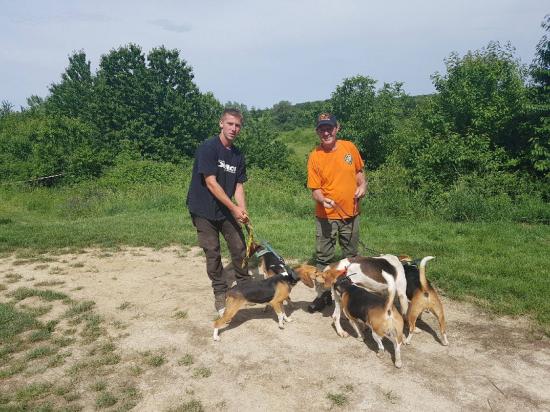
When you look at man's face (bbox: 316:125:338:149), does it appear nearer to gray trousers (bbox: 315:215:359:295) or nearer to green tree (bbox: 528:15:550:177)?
gray trousers (bbox: 315:215:359:295)

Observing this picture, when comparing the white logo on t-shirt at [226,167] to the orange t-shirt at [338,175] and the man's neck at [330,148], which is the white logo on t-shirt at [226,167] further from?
the man's neck at [330,148]

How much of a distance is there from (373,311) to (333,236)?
1435mm

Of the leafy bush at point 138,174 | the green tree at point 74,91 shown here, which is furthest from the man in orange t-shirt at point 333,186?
the green tree at point 74,91

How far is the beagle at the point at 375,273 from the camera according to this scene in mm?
4664

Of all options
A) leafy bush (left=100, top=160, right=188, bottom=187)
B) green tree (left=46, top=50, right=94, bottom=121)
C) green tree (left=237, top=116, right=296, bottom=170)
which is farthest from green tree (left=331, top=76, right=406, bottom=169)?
green tree (left=46, top=50, right=94, bottom=121)

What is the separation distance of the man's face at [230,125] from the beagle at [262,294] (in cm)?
183

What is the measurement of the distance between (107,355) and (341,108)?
27283 millimetres

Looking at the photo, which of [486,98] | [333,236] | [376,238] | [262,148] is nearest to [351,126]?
[262,148]

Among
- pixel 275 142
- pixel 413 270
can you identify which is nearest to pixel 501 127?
pixel 413 270

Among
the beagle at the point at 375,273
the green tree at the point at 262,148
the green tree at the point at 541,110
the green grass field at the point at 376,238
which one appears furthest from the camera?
the green tree at the point at 262,148

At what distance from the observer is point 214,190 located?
16.1 ft

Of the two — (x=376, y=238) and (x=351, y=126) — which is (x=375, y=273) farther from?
(x=351, y=126)

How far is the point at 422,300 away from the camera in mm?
4504

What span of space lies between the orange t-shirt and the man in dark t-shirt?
3.21ft
